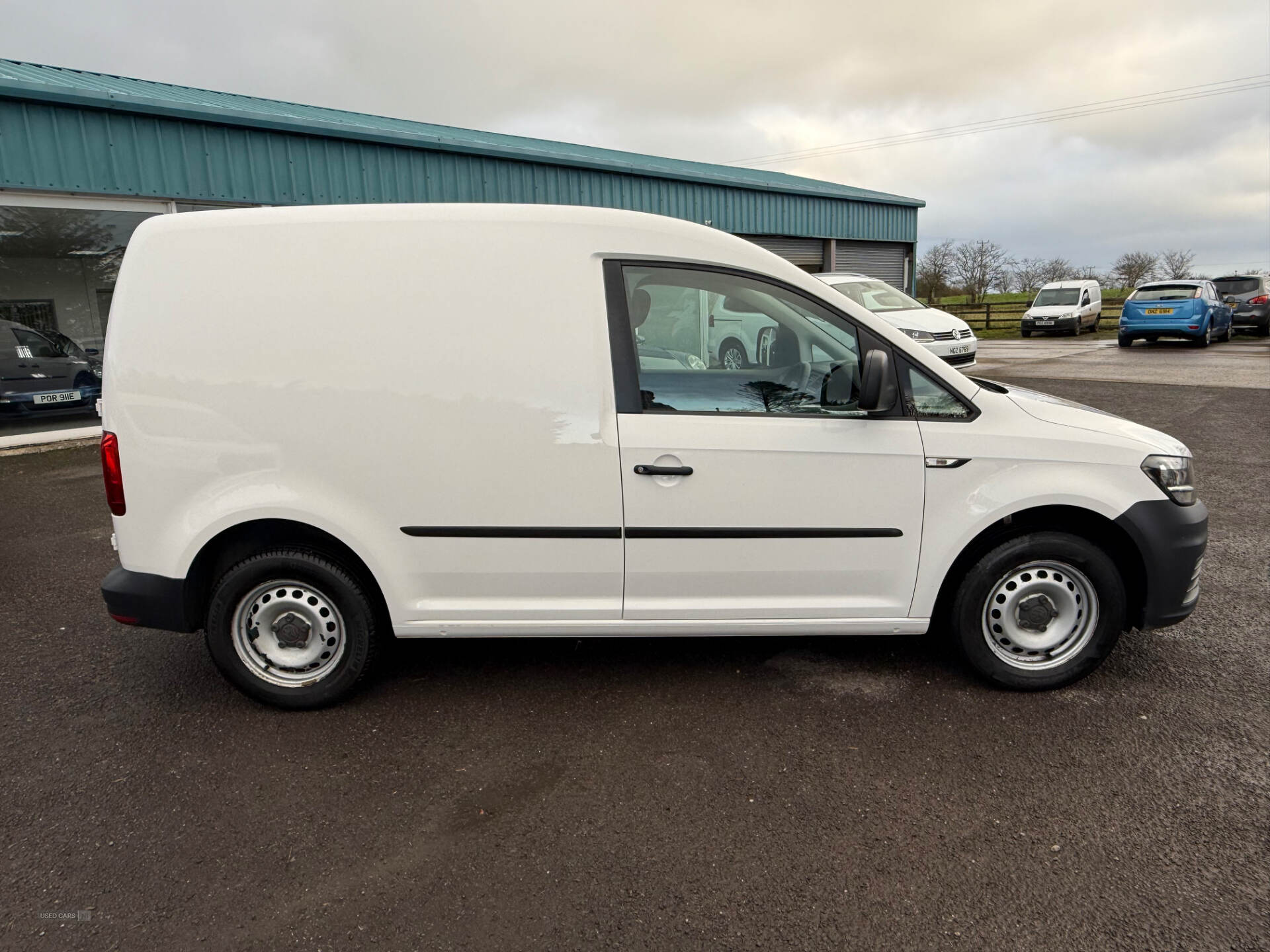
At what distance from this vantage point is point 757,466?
307 cm

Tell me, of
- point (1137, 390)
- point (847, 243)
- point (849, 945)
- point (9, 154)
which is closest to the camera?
point (849, 945)

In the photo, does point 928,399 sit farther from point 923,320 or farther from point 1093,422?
point 923,320

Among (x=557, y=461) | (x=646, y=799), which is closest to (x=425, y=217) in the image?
(x=557, y=461)

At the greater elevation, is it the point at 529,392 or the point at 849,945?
the point at 529,392

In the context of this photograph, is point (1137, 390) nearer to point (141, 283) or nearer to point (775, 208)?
point (775, 208)

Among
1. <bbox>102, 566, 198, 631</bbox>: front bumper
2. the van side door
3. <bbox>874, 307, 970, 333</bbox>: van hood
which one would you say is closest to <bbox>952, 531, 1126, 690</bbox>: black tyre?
the van side door

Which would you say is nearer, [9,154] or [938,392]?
[938,392]

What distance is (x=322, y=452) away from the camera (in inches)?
121

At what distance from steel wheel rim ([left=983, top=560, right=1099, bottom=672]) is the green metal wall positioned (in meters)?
9.91

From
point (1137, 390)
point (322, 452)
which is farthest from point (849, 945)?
point (1137, 390)

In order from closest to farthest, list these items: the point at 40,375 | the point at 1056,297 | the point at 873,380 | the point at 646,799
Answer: the point at 646,799 → the point at 873,380 → the point at 40,375 → the point at 1056,297

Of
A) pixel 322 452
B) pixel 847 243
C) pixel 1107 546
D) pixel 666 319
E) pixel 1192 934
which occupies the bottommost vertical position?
pixel 1192 934

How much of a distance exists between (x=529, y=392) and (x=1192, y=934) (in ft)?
8.41

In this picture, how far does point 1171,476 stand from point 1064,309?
86.8 feet
